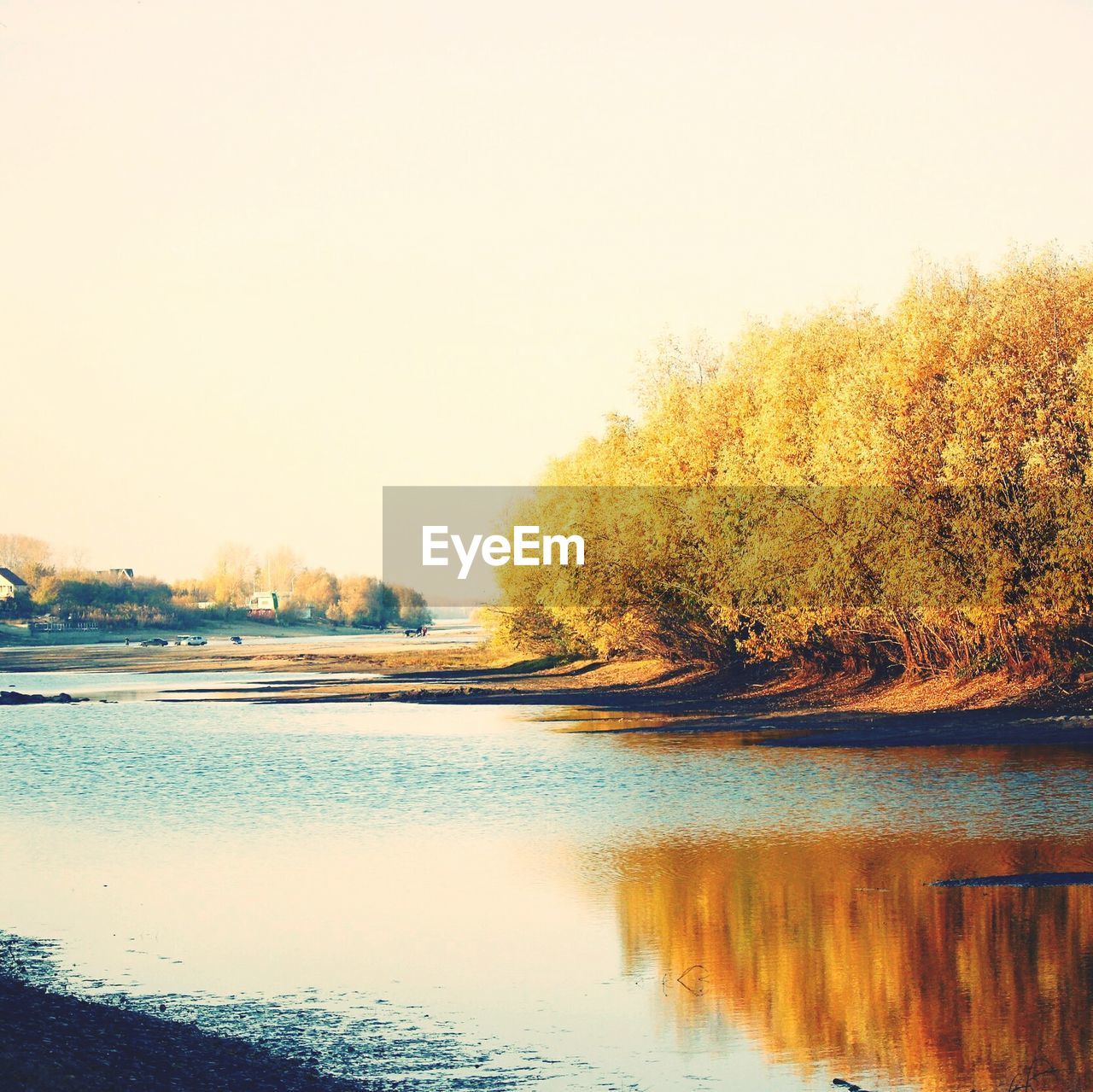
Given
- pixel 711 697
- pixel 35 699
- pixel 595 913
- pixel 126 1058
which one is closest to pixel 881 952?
pixel 595 913

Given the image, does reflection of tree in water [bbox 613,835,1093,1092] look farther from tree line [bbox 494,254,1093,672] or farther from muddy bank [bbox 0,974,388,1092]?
tree line [bbox 494,254,1093,672]

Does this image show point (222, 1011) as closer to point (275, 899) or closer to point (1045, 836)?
point (275, 899)

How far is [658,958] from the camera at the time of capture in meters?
17.8

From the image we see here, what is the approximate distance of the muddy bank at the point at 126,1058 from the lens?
1197cm

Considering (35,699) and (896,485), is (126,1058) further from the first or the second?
(35,699)

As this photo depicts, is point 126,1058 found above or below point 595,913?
above

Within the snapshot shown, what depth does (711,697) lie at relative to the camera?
66.2 m

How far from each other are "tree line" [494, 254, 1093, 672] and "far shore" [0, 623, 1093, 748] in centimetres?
169

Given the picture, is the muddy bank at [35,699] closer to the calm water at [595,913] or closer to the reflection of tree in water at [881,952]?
A: the calm water at [595,913]

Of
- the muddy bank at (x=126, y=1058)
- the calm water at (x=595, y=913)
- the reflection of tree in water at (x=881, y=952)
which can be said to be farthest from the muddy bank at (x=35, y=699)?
the muddy bank at (x=126, y=1058)

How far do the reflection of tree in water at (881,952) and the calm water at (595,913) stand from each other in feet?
0.18

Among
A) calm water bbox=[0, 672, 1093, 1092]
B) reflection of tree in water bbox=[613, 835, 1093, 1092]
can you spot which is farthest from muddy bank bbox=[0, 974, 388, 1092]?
reflection of tree in water bbox=[613, 835, 1093, 1092]

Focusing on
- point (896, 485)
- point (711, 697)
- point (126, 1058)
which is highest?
point (896, 485)

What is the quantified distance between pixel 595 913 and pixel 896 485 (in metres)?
28.7
